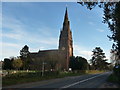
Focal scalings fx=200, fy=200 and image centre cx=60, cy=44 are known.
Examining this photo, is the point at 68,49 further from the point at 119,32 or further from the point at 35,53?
the point at 119,32

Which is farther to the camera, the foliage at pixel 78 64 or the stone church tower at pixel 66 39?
the stone church tower at pixel 66 39

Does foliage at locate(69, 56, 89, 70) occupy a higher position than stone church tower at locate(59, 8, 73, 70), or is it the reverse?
stone church tower at locate(59, 8, 73, 70)

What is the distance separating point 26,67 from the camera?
109 m

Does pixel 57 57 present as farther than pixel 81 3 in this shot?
Yes

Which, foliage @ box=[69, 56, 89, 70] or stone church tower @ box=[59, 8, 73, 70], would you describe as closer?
foliage @ box=[69, 56, 89, 70]

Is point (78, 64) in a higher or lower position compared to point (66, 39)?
lower

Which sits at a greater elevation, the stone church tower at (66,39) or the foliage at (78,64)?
the stone church tower at (66,39)

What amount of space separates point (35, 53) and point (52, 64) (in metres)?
63.4

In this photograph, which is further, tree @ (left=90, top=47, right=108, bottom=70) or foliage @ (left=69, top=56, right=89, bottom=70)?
tree @ (left=90, top=47, right=108, bottom=70)

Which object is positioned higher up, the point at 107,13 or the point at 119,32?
the point at 107,13

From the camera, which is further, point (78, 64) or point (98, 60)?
point (98, 60)

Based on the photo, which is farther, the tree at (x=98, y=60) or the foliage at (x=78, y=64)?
the tree at (x=98, y=60)

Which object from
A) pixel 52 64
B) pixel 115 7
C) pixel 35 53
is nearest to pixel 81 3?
pixel 115 7

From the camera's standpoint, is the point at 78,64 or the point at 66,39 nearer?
the point at 78,64
